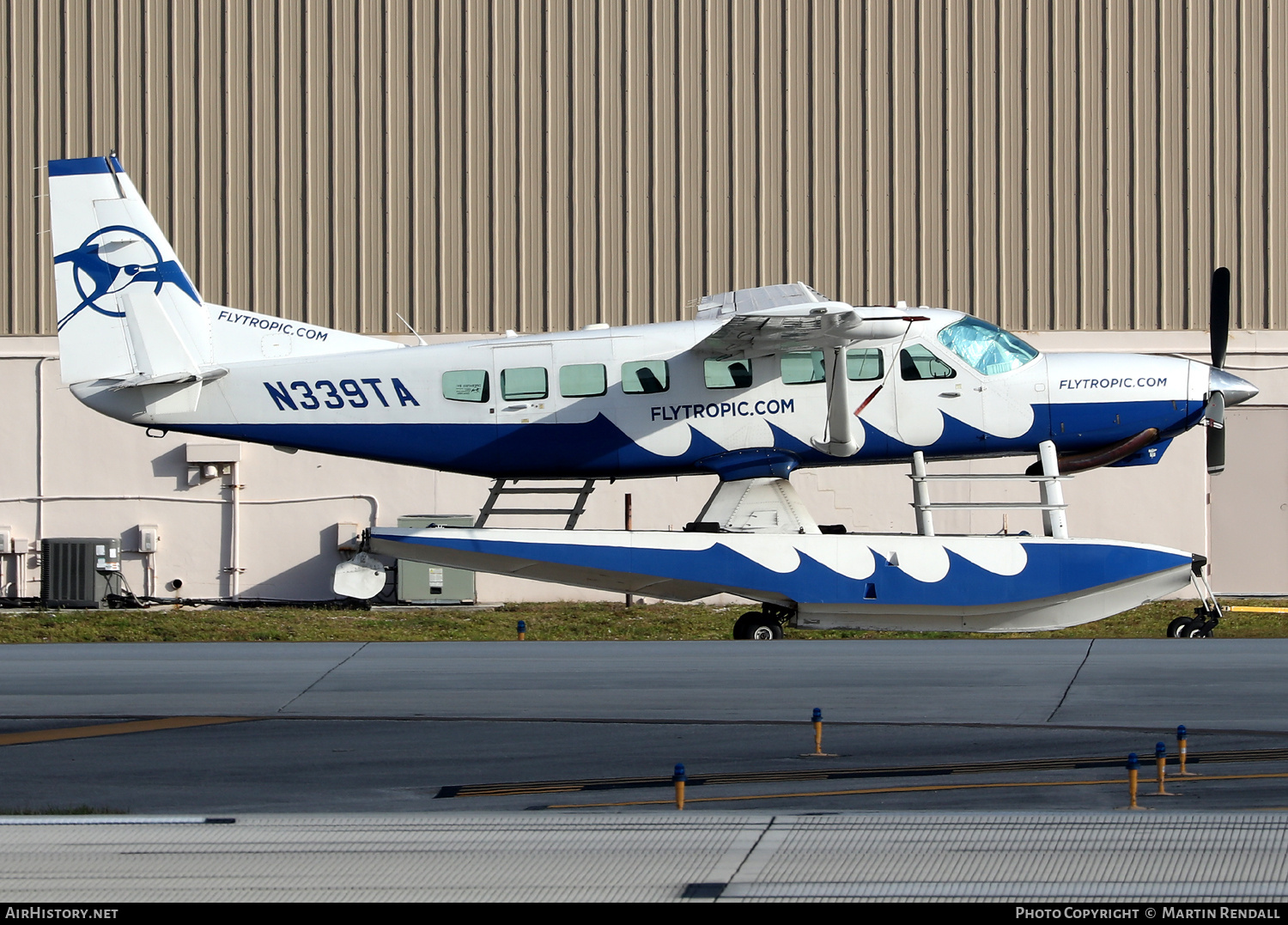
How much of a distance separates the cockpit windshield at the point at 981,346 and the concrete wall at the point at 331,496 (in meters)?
7.00

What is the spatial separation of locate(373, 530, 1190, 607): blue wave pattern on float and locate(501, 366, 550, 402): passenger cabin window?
1.64m

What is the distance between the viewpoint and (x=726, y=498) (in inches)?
562

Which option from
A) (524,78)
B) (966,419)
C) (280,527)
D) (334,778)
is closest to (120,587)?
(280,527)

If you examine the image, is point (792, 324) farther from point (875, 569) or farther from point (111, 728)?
point (111, 728)

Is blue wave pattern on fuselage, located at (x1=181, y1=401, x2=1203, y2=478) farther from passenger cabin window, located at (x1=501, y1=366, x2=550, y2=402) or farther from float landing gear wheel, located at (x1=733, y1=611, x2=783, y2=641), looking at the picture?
float landing gear wheel, located at (x1=733, y1=611, x2=783, y2=641)

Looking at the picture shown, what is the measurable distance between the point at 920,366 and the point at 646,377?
2.91 m

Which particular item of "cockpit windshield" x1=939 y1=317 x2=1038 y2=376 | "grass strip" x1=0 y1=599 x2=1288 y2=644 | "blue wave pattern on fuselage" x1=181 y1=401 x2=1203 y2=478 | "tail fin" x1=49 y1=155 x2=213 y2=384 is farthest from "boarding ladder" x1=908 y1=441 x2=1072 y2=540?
"tail fin" x1=49 y1=155 x2=213 y2=384

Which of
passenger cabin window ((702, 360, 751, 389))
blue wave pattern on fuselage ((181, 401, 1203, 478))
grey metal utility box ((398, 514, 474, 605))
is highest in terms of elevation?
passenger cabin window ((702, 360, 751, 389))

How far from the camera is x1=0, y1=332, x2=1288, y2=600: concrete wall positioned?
21.3 meters

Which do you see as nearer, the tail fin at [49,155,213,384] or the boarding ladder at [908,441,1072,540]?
the boarding ladder at [908,441,1072,540]

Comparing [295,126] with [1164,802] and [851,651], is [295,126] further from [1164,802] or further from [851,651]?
[1164,802]

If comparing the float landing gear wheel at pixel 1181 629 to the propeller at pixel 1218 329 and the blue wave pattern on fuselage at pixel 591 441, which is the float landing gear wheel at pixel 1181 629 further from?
the propeller at pixel 1218 329

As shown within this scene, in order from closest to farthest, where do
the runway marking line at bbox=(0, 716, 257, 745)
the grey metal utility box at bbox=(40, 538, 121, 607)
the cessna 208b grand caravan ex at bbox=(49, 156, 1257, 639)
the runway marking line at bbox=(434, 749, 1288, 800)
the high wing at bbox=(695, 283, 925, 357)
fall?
the runway marking line at bbox=(434, 749, 1288, 800)
the runway marking line at bbox=(0, 716, 257, 745)
the high wing at bbox=(695, 283, 925, 357)
the cessna 208b grand caravan ex at bbox=(49, 156, 1257, 639)
the grey metal utility box at bbox=(40, 538, 121, 607)

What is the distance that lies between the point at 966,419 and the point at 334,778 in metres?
9.32
